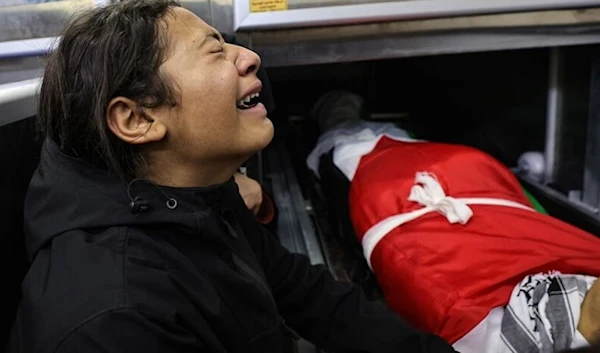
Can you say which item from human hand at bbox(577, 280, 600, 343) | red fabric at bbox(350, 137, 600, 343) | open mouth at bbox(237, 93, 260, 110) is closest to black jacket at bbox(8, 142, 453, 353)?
open mouth at bbox(237, 93, 260, 110)

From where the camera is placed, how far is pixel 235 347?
68 centimetres

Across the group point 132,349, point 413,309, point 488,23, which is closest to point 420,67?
point 488,23

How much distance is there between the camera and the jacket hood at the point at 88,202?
1.95ft

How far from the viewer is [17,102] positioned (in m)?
0.73

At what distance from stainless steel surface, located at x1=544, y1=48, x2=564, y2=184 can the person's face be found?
3.39 feet

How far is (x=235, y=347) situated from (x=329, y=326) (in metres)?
0.29

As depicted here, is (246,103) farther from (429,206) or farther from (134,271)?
(429,206)

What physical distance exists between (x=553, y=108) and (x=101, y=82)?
48.4 inches

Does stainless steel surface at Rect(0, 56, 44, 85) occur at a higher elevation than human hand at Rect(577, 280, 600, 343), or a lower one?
higher

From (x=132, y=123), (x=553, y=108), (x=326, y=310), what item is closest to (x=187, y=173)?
(x=132, y=123)

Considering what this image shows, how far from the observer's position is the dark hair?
646 millimetres

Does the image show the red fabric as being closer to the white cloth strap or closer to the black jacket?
the white cloth strap

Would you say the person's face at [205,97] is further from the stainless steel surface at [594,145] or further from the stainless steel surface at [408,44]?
the stainless steel surface at [594,145]

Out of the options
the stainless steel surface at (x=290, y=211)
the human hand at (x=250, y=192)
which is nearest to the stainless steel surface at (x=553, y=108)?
the stainless steel surface at (x=290, y=211)
